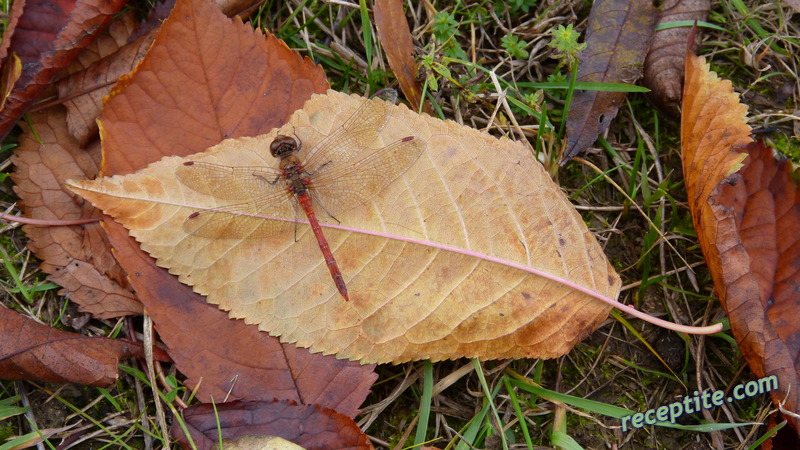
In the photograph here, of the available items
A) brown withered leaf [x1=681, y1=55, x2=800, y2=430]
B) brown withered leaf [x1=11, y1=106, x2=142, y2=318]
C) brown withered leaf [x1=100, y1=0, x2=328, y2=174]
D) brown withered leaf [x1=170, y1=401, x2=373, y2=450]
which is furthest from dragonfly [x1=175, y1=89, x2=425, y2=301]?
brown withered leaf [x1=681, y1=55, x2=800, y2=430]

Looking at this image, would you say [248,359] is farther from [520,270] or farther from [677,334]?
[677,334]

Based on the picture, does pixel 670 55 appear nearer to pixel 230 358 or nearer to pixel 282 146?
pixel 282 146

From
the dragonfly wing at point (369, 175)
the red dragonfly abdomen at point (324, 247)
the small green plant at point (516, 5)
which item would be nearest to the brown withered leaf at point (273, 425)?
the red dragonfly abdomen at point (324, 247)

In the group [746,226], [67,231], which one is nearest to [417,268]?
[746,226]

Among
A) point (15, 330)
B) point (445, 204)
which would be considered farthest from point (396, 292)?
point (15, 330)

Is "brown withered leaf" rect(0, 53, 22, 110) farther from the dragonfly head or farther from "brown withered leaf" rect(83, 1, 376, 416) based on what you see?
the dragonfly head
